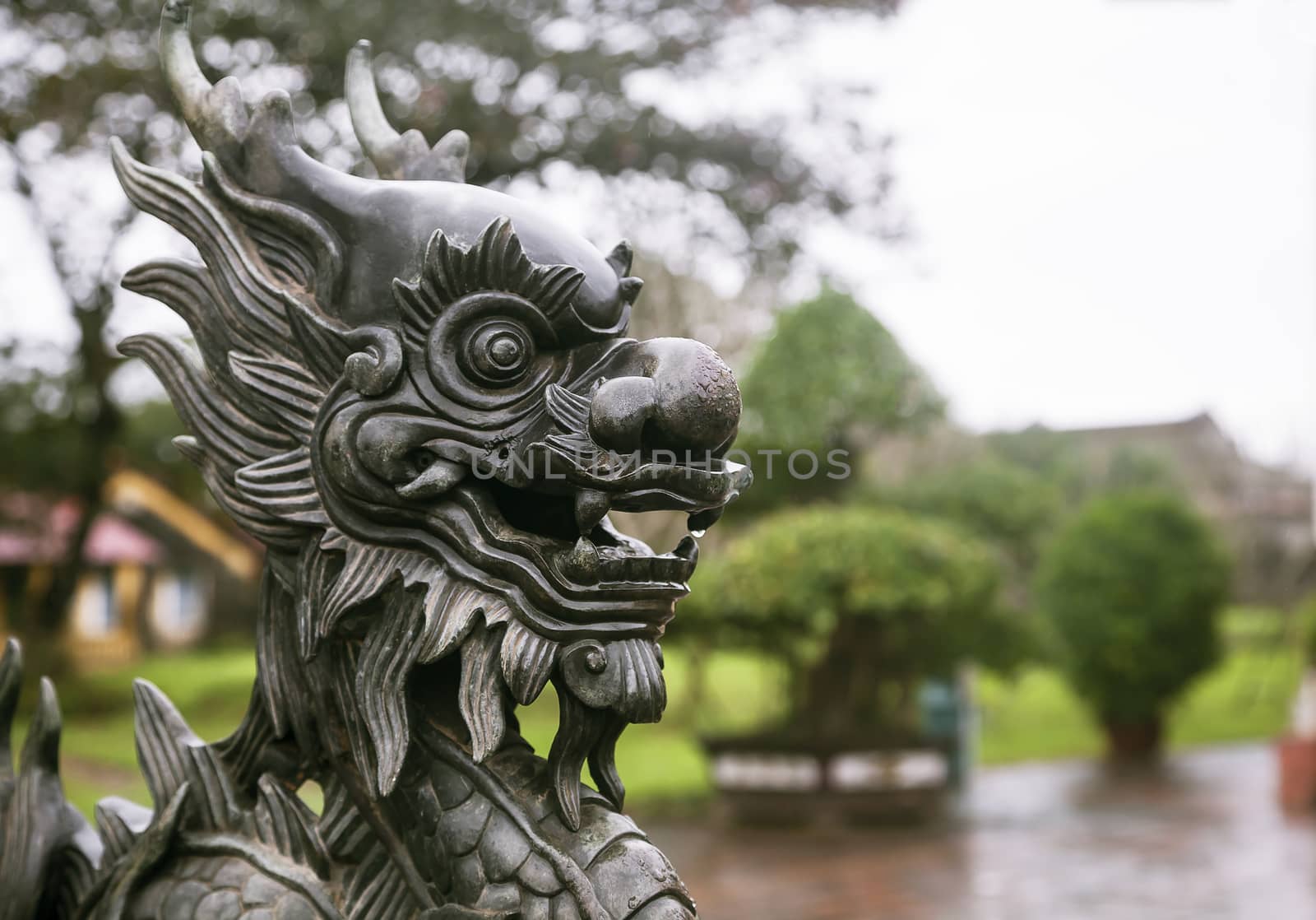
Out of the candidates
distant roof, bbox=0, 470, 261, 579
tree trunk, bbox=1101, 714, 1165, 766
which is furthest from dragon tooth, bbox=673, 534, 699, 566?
distant roof, bbox=0, 470, 261, 579

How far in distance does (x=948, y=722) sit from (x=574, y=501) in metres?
7.69

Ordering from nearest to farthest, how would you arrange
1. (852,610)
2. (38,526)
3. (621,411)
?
(621,411) → (852,610) → (38,526)

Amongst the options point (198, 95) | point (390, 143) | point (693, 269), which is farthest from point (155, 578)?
point (198, 95)

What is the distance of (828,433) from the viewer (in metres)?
7.73

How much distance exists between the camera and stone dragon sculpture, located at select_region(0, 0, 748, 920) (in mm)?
1267

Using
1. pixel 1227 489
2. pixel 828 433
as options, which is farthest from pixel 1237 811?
pixel 1227 489

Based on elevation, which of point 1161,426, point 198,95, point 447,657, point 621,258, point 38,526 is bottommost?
point 447,657

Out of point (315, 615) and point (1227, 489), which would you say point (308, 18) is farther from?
point (1227, 489)

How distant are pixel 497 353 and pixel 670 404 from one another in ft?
0.65

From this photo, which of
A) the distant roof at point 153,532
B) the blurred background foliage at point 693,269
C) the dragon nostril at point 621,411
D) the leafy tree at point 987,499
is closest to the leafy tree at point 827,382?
the blurred background foliage at point 693,269

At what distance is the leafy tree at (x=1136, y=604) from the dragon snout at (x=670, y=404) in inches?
385

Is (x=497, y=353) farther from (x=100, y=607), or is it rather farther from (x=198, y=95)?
(x=100, y=607)

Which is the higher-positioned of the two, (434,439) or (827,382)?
(827,382)

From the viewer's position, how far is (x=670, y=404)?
1245 millimetres
